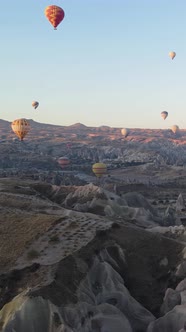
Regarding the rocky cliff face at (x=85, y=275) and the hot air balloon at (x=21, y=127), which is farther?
the hot air balloon at (x=21, y=127)

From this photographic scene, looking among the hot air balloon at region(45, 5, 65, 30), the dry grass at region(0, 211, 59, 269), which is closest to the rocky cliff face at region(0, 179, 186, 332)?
the dry grass at region(0, 211, 59, 269)

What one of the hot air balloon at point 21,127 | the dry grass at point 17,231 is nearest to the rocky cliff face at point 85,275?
the dry grass at point 17,231

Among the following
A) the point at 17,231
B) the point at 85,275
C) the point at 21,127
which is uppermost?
the point at 21,127

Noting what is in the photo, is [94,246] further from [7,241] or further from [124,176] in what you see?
[124,176]

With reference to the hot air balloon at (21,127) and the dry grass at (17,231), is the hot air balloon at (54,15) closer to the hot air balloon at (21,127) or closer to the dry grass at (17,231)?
the hot air balloon at (21,127)

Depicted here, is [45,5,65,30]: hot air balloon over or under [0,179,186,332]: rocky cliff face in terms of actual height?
over

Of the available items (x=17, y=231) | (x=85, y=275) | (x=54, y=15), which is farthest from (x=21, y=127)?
(x=85, y=275)

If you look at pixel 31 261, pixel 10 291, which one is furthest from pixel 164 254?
pixel 10 291

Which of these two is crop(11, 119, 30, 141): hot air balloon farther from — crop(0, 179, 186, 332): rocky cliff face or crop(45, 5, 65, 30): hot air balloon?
crop(0, 179, 186, 332): rocky cliff face

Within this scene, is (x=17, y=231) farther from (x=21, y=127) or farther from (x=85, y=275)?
(x=21, y=127)
